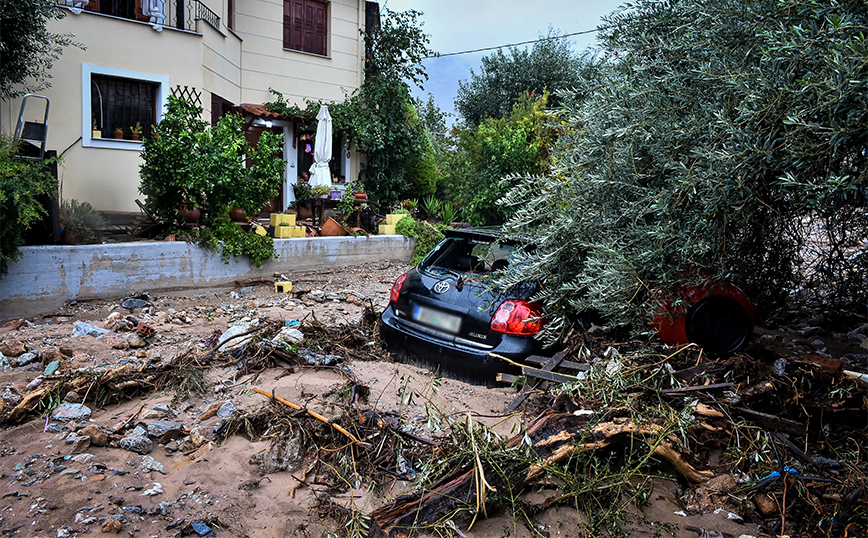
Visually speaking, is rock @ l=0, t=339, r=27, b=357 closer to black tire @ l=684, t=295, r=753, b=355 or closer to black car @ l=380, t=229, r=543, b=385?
black car @ l=380, t=229, r=543, b=385

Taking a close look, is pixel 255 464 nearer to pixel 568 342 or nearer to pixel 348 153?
pixel 568 342

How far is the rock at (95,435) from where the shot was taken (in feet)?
11.5

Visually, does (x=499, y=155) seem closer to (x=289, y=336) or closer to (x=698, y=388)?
(x=289, y=336)

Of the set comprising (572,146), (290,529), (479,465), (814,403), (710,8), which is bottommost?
(290,529)

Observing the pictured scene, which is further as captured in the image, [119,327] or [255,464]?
[119,327]

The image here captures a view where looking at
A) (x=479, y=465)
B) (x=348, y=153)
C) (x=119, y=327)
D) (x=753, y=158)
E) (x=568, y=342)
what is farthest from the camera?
(x=348, y=153)

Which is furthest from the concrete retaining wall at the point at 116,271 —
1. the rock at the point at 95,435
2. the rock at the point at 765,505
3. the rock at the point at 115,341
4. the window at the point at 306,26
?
the rock at the point at 765,505

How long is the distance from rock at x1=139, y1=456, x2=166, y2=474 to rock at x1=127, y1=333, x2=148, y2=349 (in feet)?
9.77

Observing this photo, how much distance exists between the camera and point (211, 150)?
8953mm

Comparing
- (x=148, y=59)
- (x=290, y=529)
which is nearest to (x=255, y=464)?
(x=290, y=529)

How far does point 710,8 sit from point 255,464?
427 cm

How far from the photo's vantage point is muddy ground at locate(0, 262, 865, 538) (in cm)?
276

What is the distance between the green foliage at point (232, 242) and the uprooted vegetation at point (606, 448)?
17.4 feet

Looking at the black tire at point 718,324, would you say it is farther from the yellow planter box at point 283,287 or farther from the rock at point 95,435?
the yellow planter box at point 283,287
